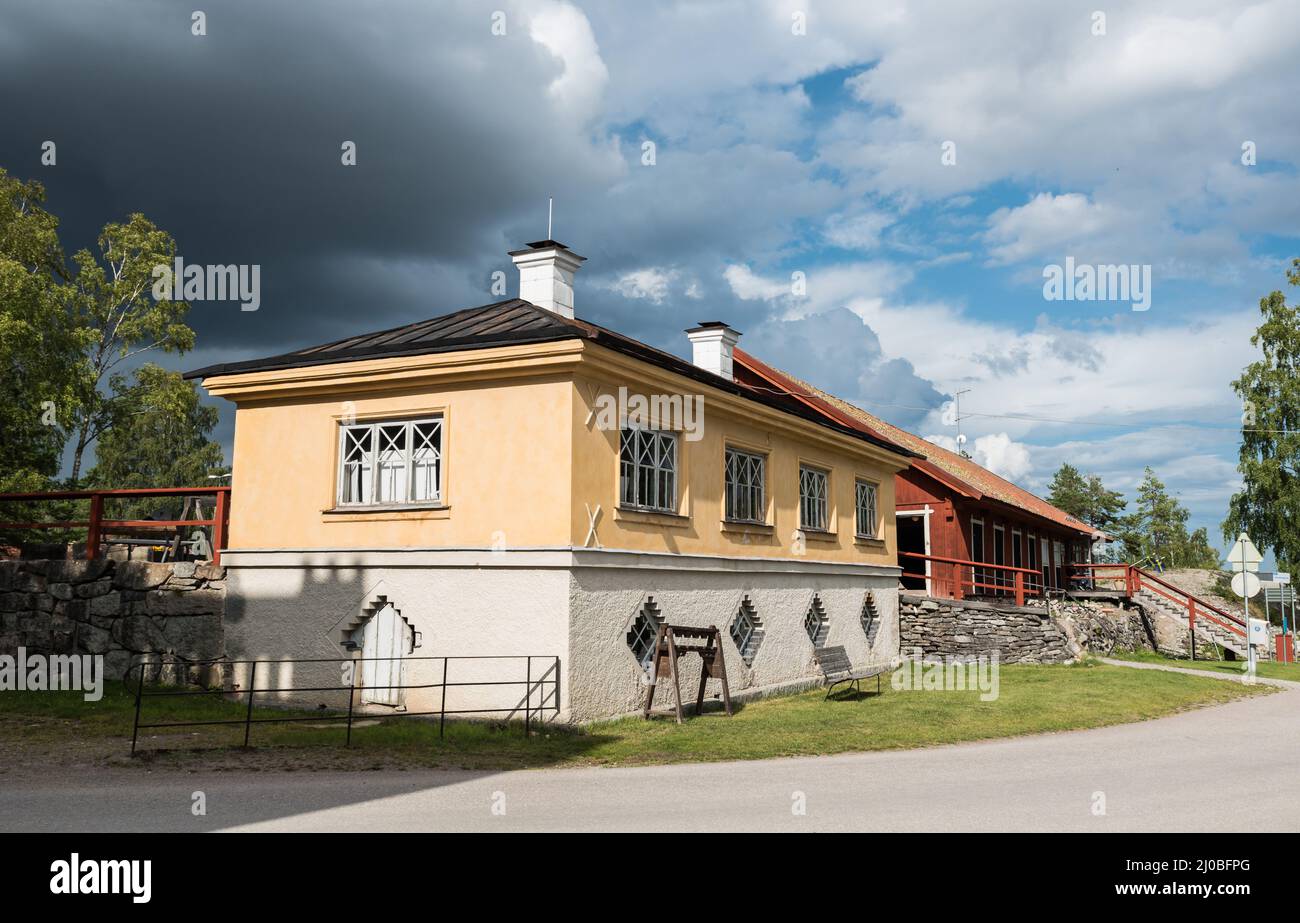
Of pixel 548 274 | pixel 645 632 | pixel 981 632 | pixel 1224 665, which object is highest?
pixel 548 274

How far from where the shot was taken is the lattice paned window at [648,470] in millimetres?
14047

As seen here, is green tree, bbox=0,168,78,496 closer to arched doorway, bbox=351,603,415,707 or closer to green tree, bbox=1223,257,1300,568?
arched doorway, bbox=351,603,415,707

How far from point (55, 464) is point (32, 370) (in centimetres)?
397

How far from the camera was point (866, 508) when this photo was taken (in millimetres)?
21828

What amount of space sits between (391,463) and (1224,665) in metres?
21.0

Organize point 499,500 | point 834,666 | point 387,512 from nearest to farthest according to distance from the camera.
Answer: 1. point 499,500
2. point 387,512
3. point 834,666

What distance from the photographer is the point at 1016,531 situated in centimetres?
3325

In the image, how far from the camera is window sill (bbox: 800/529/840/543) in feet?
61.7

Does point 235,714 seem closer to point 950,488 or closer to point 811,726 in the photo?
point 811,726

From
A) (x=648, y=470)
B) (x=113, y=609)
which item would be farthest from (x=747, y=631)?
(x=113, y=609)

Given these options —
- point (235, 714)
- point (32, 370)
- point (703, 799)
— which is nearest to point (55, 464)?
point (32, 370)

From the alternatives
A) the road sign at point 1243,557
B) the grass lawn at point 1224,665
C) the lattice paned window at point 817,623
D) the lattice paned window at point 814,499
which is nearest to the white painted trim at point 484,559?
the lattice paned window at point 817,623

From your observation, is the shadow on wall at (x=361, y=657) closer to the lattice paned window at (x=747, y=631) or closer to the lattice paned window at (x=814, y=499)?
the lattice paned window at (x=747, y=631)

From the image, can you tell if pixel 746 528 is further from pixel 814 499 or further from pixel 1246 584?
pixel 1246 584
